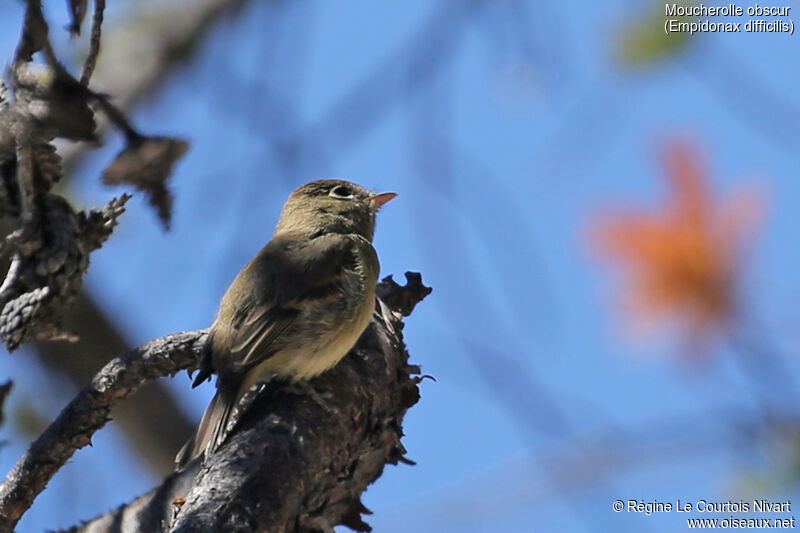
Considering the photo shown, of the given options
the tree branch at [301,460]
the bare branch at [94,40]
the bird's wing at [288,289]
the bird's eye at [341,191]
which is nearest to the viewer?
the bare branch at [94,40]

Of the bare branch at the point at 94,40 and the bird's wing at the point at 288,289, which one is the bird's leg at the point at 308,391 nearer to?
the bird's wing at the point at 288,289

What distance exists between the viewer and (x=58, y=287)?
280 cm

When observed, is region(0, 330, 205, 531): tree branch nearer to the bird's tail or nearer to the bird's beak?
the bird's tail

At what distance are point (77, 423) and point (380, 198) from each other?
259 centimetres

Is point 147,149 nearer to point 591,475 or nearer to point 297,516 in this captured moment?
point 297,516

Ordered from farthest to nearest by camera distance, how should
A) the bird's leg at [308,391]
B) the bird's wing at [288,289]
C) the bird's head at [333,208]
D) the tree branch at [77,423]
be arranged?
the bird's head at [333,208] → the bird's wing at [288,289] → the bird's leg at [308,391] → the tree branch at [77,423]

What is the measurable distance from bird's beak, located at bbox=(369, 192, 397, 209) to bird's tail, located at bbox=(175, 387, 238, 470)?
6.24 ft

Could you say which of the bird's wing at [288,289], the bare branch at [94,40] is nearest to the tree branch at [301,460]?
the bird's wing at [288,289]

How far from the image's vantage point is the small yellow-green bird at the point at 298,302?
379cm

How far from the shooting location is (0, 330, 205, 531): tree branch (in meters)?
3.11

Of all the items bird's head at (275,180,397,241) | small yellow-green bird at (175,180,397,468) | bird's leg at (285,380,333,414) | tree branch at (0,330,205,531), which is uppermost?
bird's head at (275,180,397,241)

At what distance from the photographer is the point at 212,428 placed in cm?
347

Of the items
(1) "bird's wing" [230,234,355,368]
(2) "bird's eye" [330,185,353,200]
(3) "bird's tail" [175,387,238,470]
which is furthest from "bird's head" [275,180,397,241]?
(3) "bird's tail" [175,387,238,470]

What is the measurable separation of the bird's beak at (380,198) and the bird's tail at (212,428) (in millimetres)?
1903
